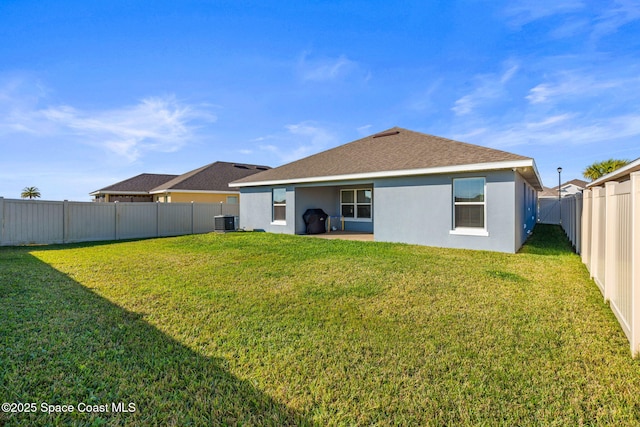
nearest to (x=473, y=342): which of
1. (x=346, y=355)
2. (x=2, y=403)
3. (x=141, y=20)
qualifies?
(x=346, y=355)

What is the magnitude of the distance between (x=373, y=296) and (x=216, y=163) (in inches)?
967

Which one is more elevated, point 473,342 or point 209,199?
point 209,199

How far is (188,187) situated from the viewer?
71.8 ft

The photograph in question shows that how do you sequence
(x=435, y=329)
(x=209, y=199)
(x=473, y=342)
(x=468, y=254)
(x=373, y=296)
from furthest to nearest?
(x=209, y=199) → (x=468, y=254) → (x=373, y=296) → (x=435, y=329) → (x=473, y=342)

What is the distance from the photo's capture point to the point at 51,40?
9414 millimetres

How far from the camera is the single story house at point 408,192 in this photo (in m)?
9.32

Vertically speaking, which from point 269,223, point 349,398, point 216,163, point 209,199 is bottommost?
point 349,398

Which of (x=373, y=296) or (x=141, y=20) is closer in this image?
(x=373, y=296)

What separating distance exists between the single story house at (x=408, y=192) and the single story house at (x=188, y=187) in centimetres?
720

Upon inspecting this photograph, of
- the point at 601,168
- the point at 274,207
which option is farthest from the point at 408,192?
the point at 601,168

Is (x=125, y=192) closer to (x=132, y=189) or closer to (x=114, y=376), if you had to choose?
(x=132, y=189)

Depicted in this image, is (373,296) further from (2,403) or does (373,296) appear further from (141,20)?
(141,20)

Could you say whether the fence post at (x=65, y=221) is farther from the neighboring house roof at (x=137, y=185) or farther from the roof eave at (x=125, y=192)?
the neighboring house roof at (x=137, y=185)

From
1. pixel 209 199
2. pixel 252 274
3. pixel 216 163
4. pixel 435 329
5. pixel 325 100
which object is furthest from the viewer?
pixel 216 163
